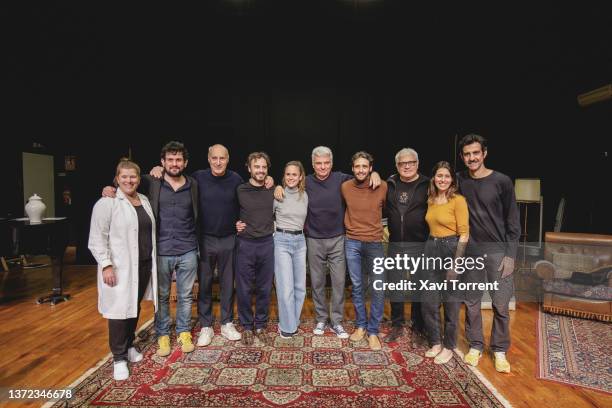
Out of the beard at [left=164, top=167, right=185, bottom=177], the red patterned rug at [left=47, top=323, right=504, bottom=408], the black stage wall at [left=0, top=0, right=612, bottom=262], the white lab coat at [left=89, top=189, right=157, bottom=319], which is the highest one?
the black stage wall at [left=0, top=0, right=612, bottom=262]

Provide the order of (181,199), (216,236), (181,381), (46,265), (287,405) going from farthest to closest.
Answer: (46,265) < (216,236) < (181,199) < (181,381) < (287,405)

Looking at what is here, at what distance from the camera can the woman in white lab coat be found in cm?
243

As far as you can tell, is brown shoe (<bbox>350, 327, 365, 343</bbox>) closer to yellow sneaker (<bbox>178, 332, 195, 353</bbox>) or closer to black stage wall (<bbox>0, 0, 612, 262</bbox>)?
yellow sneaker (<bbox>178, 332, 195, 353</bbox>)

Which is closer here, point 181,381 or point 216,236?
point 181,381

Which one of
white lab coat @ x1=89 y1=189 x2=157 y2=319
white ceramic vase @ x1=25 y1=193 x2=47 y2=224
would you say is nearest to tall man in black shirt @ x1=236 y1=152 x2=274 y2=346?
white lab coat @ x1=89 y1=189 x2=157 y2=319

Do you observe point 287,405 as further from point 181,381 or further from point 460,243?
point 460,243

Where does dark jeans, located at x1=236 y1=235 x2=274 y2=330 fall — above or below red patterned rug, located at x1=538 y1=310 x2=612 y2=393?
above

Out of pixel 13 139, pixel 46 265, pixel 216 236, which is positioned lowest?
pixel 46 265

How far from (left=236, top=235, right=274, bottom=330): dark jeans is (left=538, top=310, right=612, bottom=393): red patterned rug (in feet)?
7.45

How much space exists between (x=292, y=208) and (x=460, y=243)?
4.57 ft

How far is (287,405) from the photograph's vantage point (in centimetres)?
224

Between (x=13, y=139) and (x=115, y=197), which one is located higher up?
(x=13, y=139)

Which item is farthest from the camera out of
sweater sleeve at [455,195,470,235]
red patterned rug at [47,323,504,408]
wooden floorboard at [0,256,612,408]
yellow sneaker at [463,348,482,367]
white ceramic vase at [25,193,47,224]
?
white ceramic vase at [25,193,47,224]

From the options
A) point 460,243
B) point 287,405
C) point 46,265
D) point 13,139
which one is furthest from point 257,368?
point 13,139
